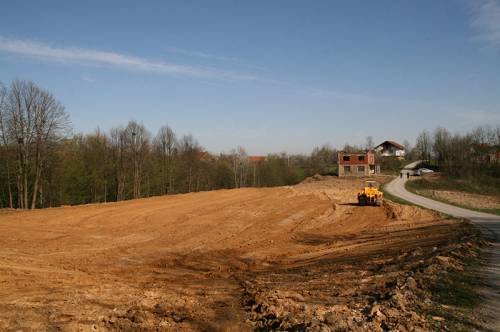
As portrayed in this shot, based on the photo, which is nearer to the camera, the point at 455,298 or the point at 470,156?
the point at 455,298

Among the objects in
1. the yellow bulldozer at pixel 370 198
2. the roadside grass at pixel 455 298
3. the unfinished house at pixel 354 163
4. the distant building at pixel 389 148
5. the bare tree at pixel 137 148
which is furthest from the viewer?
the distant building at pixel 389 148

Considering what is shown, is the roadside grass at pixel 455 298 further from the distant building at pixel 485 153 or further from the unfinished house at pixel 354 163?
the distant building at pixel 485 153

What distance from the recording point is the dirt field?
25.9ft

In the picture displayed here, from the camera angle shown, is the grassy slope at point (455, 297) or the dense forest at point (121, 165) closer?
the grassy slope at point (455, 297)

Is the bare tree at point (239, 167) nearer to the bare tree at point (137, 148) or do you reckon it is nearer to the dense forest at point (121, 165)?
the dense forest at point (121, 165)

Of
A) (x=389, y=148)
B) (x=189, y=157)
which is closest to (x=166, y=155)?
(x=189, y=157)

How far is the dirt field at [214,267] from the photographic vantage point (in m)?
7.89

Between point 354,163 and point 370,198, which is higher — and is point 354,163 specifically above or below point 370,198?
above

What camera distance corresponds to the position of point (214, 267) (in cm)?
1441

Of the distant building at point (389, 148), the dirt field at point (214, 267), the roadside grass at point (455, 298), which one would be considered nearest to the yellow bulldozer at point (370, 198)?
the dirt field at point (214, 267)

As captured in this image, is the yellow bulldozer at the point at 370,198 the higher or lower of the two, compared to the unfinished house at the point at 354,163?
lower

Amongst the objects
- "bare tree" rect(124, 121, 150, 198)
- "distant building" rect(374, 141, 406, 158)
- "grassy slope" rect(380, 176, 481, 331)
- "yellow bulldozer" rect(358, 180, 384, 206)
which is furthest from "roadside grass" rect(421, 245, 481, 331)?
"distant building" rect(374, 141, 406, 158)

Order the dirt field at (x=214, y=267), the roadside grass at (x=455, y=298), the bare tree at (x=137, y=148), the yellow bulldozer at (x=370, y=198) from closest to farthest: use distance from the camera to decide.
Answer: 1. the roadside grass at (x=455, y=298)
2. the dirt field at (x=214, y=267)
3. the yellow bulldozer at (x=370, y=198)
4. the bare tree at (x=137, y=148)

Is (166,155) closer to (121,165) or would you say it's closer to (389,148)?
(121,165)
